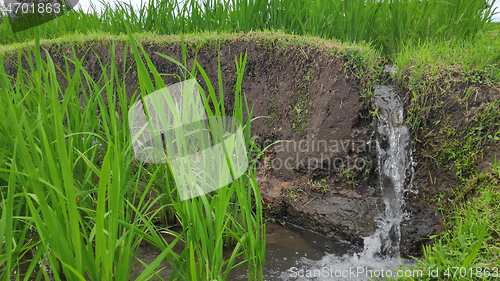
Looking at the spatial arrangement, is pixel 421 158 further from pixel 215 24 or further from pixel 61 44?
Result: pixel 61 44

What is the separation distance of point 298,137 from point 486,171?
1562mm

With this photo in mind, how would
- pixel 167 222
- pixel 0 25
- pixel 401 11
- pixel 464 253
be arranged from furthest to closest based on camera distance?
pixel 0 25 < pixel 401 11 < pixel 167 222 < pixel 464 253

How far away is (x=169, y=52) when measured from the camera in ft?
12.9

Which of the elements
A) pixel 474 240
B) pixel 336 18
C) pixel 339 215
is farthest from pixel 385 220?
pixel 336 18

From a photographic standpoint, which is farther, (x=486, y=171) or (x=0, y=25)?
(x=0, y=25)

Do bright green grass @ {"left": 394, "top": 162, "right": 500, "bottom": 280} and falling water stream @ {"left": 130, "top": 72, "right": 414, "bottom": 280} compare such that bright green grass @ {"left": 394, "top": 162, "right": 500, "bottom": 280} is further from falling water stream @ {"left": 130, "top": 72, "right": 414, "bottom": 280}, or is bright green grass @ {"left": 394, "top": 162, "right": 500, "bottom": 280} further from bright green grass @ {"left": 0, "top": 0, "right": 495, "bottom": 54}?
bright green grass @ {"left": 0, "top": 0, "right": 495, "bottom": 54}

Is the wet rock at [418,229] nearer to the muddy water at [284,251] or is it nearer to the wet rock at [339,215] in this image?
the wet rock at [339,215]

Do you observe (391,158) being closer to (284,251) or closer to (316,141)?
(316,141)

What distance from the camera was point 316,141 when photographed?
298 cm

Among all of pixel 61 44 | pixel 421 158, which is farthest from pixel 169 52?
pixel 421 158

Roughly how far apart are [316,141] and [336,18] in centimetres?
174

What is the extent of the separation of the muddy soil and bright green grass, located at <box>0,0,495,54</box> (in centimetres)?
70

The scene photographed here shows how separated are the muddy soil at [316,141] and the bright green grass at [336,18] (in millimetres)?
701

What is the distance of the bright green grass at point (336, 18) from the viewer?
348 centimetres
